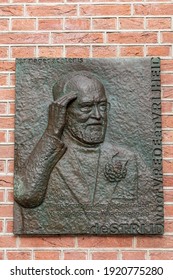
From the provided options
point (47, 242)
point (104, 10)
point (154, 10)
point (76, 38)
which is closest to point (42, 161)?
point (47, 242)

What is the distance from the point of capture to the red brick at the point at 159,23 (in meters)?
2.77

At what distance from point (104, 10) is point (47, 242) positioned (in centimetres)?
135

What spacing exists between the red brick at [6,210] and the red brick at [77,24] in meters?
1.07

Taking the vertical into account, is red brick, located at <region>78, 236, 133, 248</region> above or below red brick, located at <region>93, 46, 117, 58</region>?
below

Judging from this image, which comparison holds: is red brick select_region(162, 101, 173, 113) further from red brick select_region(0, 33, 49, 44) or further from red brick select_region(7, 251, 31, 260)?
red brick select_region(7, 251, 31, 260)

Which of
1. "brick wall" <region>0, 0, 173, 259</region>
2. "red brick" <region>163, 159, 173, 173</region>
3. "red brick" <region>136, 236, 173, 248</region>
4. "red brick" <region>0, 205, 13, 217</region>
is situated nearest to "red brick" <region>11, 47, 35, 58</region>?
"brick wall" <region>0, 0, 173, 259</region>

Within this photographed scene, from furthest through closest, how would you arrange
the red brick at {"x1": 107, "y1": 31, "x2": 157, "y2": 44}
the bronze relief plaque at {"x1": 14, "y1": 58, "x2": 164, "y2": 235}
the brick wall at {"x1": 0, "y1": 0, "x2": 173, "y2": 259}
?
the red brick at {"x1": 107, "y1": 31, "x2": 157, "y2": 44} < the brick wall at {"x1": 0, "y1": 0, "x2": 173, "y2": 259} < the bronze relief plaque at {"x1": 14, "y1": 58, "x2": 164, "y2": 235}

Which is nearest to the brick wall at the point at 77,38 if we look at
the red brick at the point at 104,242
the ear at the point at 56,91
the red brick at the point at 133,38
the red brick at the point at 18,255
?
the red brick at the point at 133,38

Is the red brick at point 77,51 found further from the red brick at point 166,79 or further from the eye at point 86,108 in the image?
the red brick at point 166,79

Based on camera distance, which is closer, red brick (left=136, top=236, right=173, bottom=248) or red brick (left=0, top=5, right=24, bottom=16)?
red brick (left=136, top=236, right=173, bottom=248)

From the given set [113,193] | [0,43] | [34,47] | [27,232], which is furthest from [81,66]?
[27,232]

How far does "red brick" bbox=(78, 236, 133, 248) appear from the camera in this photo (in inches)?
101

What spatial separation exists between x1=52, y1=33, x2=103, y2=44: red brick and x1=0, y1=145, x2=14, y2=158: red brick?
66 cm
